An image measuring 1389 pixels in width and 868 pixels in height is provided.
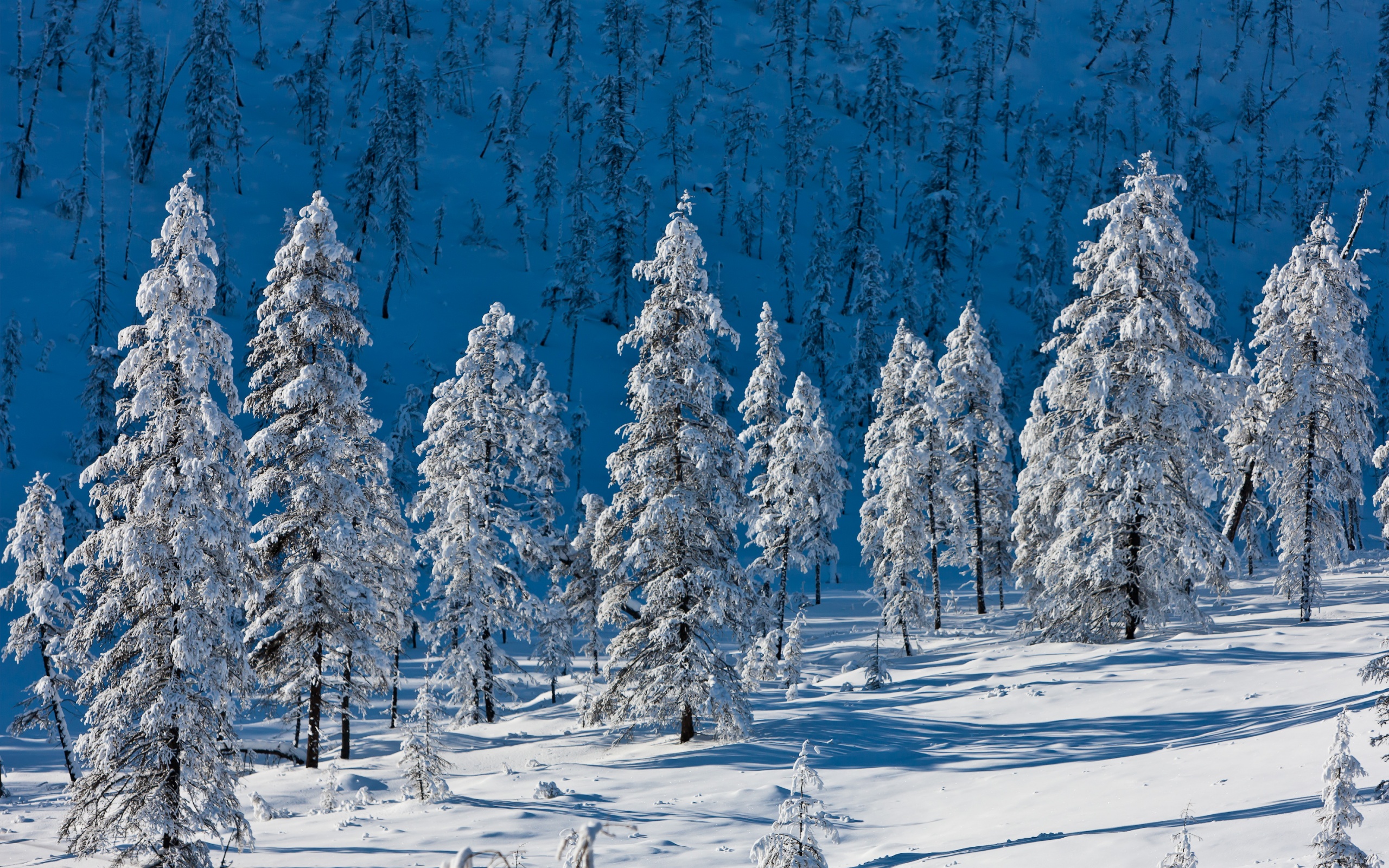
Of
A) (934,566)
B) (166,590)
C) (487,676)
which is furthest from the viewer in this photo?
(934,566)

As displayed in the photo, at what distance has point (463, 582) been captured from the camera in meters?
31.3

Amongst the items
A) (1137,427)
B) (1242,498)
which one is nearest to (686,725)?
(1137,427)

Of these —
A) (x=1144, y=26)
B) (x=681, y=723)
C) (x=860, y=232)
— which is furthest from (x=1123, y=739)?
(x=1144, y=26)

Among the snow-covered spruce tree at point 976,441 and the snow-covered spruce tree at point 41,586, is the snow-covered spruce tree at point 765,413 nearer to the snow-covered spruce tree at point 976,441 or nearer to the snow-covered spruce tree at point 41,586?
the snow-covered spruce tree at point 976,441

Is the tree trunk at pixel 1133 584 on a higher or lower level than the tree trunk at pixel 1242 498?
lower

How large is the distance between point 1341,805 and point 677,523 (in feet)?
52.5

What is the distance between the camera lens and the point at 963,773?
19.9 m

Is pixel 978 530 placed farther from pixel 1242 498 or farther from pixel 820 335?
pixel 820 335

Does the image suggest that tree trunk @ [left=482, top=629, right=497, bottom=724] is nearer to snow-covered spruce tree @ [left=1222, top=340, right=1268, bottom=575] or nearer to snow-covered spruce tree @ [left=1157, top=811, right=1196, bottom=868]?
snow-covered spruce tree @ [left=1222, top=340, right=1268, bottom=575]

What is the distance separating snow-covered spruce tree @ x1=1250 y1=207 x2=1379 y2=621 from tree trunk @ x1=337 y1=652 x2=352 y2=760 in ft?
91.1

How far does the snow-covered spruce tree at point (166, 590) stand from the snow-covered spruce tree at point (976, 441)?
104ft

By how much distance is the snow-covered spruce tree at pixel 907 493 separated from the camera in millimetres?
37438

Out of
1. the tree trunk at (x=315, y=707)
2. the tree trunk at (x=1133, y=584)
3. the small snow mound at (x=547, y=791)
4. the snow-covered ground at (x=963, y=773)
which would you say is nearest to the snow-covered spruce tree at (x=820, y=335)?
the snow-covered ground at (x=963, y=773)

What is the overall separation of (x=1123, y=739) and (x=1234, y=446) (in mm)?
20891
